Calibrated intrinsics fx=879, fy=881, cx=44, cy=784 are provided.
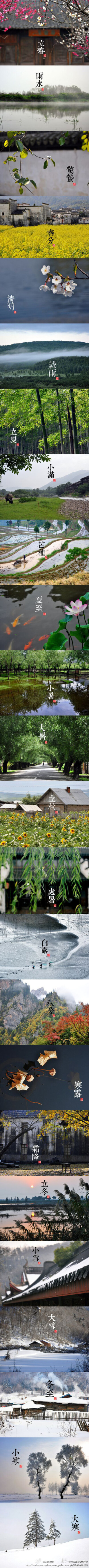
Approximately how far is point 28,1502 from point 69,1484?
0.17 m

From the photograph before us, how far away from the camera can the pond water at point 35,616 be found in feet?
13.1

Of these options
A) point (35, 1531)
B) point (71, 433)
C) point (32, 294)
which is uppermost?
point (32, 294)

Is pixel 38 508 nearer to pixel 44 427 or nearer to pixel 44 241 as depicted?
pixel 44 427

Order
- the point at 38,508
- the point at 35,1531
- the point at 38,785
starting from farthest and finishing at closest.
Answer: the point at 38,508 < the point at 38,785 < the point at 35,1531

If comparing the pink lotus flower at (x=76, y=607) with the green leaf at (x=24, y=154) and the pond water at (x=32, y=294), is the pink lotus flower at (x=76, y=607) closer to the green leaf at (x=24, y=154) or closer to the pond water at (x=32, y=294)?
the pond water at (x=32, y=294)

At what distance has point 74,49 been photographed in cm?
412

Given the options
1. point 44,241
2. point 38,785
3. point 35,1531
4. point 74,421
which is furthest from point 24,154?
point 35,1531

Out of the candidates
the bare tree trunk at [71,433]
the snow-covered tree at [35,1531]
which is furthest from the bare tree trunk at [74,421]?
the snow-covered tree at [35,1531]

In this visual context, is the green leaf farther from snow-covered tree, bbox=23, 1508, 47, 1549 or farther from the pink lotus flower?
snow-covered tree, bbox=23, 1508, 47, 1549

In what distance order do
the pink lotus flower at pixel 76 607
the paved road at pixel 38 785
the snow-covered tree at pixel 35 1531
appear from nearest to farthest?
the snow-covered tree at pixel 35 1531 → the paved road at pixel 38 785 → the pink lotus flower at pixel 76 607

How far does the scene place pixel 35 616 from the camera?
400cm

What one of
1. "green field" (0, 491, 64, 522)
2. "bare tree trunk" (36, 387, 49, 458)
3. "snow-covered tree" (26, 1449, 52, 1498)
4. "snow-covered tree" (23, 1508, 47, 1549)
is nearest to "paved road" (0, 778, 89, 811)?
"green field" (0, 491, 64, 522)

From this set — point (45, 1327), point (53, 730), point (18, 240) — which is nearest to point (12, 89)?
point (18, 240)

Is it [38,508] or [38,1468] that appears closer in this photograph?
[38,1468]
